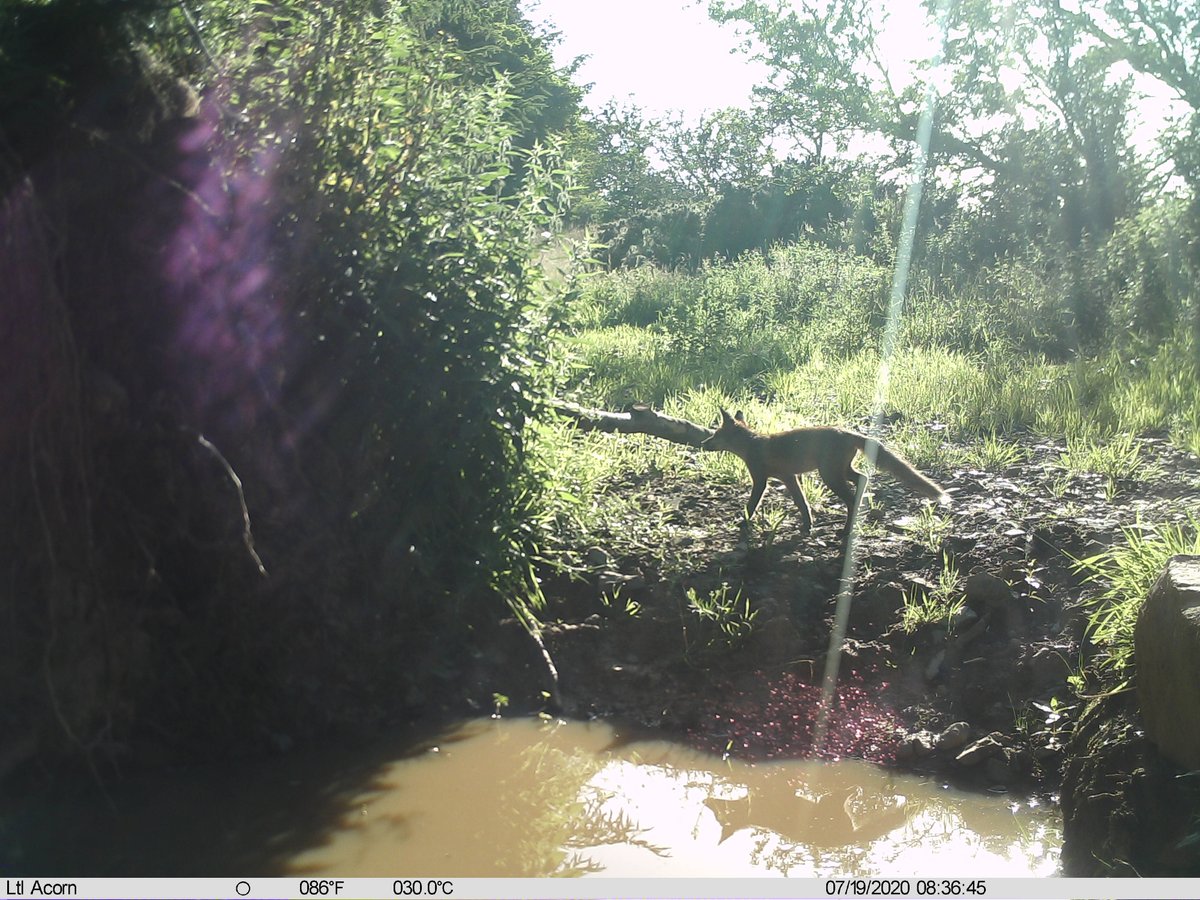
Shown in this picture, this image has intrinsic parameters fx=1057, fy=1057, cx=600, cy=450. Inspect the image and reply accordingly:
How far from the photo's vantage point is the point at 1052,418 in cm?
873

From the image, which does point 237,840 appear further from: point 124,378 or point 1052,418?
point 1052,418

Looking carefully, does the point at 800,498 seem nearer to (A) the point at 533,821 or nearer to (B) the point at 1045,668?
(B) the point at 1045,668

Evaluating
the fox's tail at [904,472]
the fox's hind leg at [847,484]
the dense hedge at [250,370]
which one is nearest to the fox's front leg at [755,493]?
the fox's hind leg at [847,484]

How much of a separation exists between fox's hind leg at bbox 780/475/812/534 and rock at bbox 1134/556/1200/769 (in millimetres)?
3117

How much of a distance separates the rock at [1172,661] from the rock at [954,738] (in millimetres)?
1066

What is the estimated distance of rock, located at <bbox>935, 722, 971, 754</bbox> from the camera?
5137 mm

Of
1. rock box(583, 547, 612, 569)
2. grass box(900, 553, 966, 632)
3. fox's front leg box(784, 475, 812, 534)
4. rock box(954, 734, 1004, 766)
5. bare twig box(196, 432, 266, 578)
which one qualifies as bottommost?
rock box(954, 734, 1004, 766)

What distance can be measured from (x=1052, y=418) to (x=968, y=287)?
23.4 ft

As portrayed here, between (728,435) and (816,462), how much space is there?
2.68 ft

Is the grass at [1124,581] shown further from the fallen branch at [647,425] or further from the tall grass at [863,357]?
the fallen branch at [647,425]

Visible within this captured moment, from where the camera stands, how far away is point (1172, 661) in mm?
3955

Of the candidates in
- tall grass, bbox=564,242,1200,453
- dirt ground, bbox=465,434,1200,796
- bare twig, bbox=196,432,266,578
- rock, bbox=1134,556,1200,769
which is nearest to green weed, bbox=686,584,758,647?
dirt ground, bbox=465,434,1200,796

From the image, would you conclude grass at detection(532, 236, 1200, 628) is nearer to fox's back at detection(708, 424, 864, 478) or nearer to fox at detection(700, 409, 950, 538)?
fox at detection(700, 409, 950, 538)

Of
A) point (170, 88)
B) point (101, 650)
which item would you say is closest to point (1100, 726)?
point (101, 650)
